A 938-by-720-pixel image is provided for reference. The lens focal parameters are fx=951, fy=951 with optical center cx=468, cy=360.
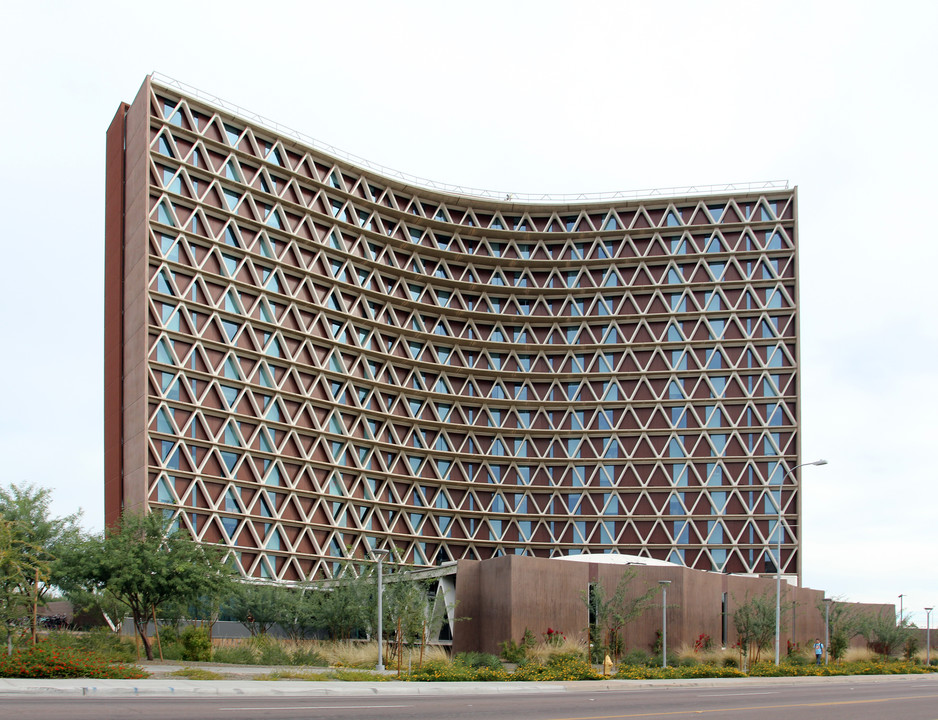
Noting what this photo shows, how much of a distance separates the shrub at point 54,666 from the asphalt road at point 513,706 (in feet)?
17.4

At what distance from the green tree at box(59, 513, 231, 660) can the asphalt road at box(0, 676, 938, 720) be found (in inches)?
748

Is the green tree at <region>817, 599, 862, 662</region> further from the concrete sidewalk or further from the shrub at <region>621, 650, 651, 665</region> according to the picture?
the concrete sidewalk

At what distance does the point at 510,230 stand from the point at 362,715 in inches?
3005

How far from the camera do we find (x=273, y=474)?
7306 centimetres

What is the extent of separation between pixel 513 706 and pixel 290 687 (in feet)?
24.3

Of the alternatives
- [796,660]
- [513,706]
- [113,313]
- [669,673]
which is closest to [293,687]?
[513,706]

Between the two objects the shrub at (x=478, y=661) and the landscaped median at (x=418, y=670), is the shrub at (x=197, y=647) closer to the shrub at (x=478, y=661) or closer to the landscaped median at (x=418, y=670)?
the landscaped median at (x=418, y=670)

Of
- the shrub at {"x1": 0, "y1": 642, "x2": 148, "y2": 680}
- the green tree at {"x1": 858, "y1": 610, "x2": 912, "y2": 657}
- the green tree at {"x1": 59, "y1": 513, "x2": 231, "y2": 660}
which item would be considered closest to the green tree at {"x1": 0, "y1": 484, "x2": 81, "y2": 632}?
the green tree at {"x1": 59, "y1": 513, "x2": 231, "y2": 660}

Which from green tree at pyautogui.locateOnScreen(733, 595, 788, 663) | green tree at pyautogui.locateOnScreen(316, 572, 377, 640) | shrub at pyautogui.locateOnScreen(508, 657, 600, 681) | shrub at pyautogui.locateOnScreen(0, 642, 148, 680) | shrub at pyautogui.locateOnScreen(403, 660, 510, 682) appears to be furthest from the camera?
green tree at pyautogui.locateOnScreen(733, 595, 788, 663)

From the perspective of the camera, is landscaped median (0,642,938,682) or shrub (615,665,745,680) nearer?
landscaped median (0,642,938,682)

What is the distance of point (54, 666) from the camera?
2617 centimetres

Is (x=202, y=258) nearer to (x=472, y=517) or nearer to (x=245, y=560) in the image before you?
(x=245, y=560)

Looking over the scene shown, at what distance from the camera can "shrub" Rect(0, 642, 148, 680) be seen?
2602cm

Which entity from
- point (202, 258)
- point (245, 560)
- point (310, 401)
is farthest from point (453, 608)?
point (202, 258)
